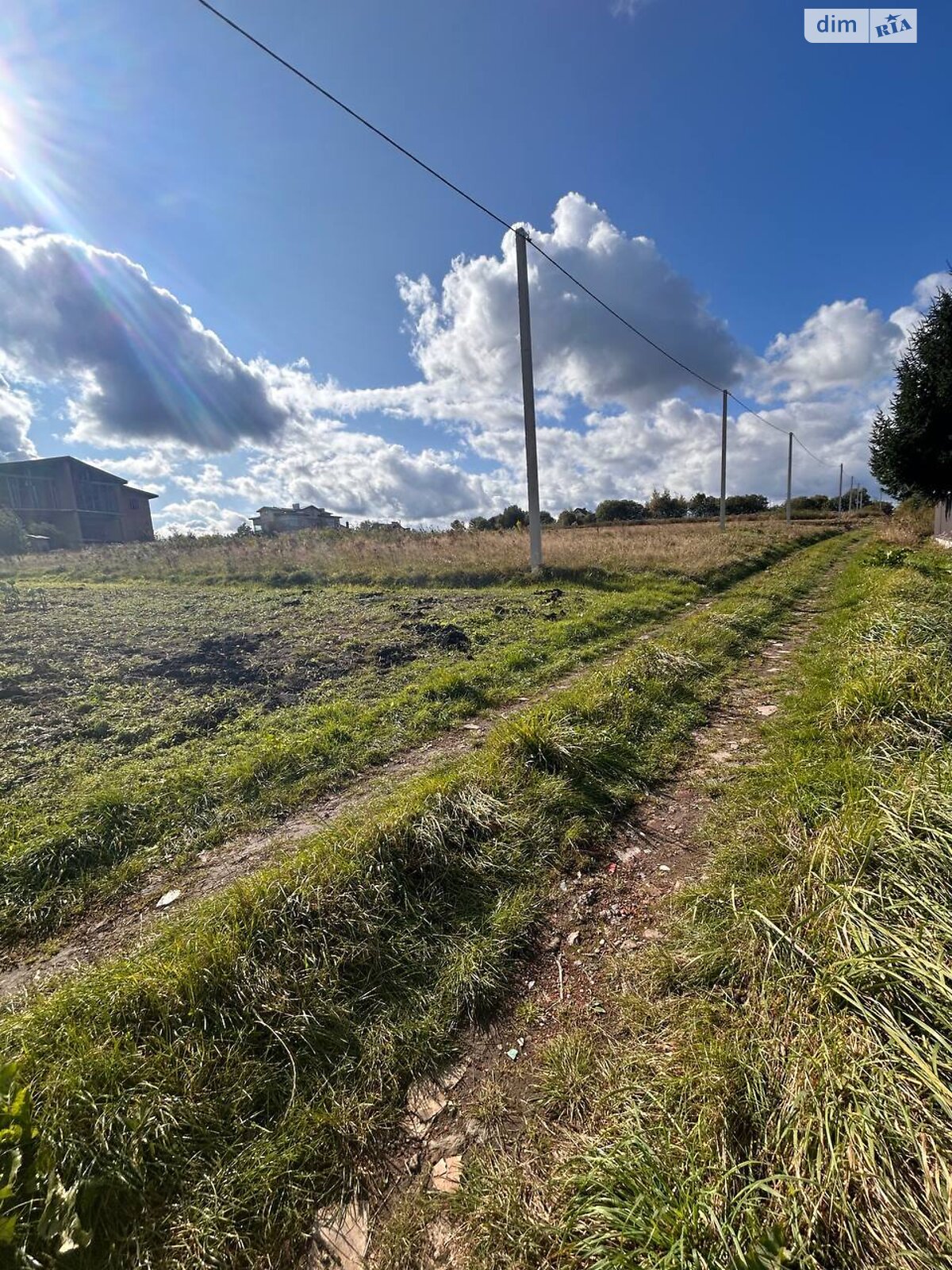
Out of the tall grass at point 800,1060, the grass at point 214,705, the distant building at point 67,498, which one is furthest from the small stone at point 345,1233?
the distant building at point 67,498

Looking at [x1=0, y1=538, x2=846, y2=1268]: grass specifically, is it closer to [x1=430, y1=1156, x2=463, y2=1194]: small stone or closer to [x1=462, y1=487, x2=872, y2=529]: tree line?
[x1=430, y1=1156, x2=463, y2=1194]: small stone

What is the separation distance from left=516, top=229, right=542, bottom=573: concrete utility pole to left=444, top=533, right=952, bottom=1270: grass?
1362 cm

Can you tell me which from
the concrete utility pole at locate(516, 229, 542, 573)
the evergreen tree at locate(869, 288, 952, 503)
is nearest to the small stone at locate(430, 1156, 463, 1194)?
the concrete utility pole at locate(516, 229, 542, 573)

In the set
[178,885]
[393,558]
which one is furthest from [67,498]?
[178,885]

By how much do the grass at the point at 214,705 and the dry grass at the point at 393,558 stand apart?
12.6 ft

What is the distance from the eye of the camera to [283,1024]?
7.13 feet

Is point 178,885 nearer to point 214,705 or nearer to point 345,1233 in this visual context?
point 345,1233

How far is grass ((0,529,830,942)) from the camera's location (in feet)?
12.0

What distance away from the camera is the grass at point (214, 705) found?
3.66 meters

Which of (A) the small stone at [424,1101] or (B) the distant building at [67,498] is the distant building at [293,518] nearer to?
(B) the distant building at [67,498]

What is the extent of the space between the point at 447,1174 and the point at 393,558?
65.2 ft

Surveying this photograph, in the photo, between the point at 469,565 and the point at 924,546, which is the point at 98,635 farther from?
the point at 924,546

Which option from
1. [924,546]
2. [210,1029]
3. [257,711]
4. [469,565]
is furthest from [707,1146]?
[924,546]

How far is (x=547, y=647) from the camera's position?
829 centimetres
